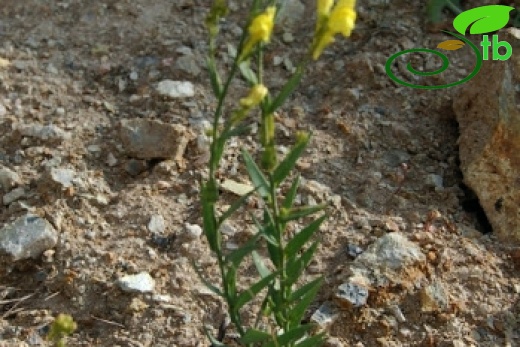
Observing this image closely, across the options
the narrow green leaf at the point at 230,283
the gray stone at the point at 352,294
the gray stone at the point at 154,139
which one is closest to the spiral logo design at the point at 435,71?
the gray stone at the point at 154,139

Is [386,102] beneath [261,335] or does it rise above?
above

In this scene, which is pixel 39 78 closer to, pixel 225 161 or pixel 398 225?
pixel 225 161

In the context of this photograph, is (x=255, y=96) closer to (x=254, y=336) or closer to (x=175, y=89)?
(x=254, y=336)

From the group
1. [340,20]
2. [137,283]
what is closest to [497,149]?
[137,283]

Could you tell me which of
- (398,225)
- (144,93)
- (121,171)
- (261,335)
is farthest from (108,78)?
(261,335)

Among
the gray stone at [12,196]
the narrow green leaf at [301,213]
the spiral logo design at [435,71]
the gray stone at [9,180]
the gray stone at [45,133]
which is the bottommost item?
the gray stone at [12,196]

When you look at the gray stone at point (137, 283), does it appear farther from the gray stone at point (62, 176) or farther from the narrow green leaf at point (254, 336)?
the narrow green leaf at point (254, 336)

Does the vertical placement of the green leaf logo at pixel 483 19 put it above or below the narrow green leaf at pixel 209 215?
above
